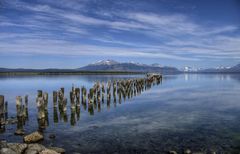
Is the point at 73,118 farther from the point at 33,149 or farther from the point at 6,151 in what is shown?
the point at 6,151

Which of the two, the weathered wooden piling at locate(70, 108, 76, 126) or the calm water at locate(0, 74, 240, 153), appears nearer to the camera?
the calm water at locate(0, 74, 240, 153)

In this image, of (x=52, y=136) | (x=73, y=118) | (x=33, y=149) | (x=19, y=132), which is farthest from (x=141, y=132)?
(x=19, y=132)

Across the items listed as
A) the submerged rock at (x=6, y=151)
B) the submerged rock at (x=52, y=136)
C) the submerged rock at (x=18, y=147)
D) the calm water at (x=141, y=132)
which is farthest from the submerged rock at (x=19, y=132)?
the submerged rock at (x=6, y=151)

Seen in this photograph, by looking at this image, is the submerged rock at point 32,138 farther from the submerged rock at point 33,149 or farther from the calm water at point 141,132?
the submerged rock at point 33,149

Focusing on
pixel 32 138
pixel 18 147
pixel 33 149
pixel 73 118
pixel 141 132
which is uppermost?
pixel 18 147

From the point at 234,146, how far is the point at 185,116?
9762 millimetres

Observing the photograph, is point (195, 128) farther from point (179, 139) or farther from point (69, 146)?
point (69, 146)

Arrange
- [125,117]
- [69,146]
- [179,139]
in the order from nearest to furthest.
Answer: [69,146]
[179,139]
[125,117]

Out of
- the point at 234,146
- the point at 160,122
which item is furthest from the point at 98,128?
the point at 234,146

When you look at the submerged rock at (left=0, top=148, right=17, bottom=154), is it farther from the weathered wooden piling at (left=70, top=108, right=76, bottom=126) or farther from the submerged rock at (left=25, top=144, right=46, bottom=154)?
the weathered wooden piling at (left=70, top=108, right=76, bottom=126)

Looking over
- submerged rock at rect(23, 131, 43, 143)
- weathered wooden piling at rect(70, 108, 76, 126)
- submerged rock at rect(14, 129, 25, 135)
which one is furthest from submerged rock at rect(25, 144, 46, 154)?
weathered wooden piling at rect(70, 108, 76, 126)

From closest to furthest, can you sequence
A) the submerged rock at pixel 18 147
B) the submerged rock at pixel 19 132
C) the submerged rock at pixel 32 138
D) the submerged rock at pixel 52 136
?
the submerged rock at pixel 18 147
the submerged rock at pixel 32 138
the submerged rock at pixel 52 136
the submerged rock at pixel 19 132

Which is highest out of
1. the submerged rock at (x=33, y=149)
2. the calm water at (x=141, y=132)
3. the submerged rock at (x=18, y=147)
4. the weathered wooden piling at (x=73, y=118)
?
the submerged rock at (x=18, y=147)

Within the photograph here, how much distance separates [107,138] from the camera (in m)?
16.7
